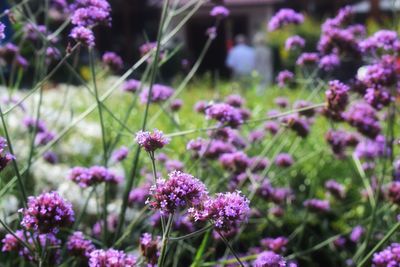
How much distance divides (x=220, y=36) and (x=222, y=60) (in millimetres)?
1166

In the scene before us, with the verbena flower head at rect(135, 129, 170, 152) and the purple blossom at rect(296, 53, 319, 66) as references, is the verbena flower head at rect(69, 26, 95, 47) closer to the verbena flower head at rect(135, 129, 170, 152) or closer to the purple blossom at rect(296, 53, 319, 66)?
the verbena flower head at rect(135, 129, 170, 152)

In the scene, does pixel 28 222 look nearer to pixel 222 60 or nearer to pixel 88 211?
pixel 88 211

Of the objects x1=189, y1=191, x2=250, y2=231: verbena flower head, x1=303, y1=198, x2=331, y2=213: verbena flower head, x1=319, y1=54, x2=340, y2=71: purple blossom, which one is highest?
x1=189, y1=191, x2=250, y2=231: verbena flower head

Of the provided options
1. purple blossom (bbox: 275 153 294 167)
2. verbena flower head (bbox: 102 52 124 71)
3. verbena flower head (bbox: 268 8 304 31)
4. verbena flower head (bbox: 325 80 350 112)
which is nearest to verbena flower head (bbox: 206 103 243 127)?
verbena flower head (bbox: 325 80 350 112)

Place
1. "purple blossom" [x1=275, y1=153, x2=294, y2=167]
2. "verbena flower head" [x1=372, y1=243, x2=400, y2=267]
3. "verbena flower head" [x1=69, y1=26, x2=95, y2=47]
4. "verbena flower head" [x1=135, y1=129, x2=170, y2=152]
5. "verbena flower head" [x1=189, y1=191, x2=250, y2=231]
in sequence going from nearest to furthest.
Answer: "verbena flower head" [x1=189, y1=191, x2=250, y2=231], "verbena flower head" [x1=135, y1=129, x2=170, y2=152], "verbena flower head" [x1=372, y1=243, x2=400, y2=267], "verbena flower head" [x1=69, y1=26, x2=95, y2=47], "purple blossom" [x1=275, y1=153, x2=294, y2=167]

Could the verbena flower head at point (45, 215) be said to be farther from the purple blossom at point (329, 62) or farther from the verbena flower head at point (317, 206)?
the verbena flower head at point (317, 206)

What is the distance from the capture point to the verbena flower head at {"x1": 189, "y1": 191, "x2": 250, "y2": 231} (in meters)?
1.45

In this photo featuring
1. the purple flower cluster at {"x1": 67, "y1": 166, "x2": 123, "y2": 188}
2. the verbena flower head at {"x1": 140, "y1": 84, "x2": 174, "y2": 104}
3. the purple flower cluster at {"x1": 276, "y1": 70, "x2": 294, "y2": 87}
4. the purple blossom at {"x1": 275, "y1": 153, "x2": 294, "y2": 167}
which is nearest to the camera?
the purple flower cluster at {"x1": 67, "y1": 166, "x2": 123, "y2": 188}

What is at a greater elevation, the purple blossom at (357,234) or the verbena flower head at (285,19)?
the verbena flower head at (285,19)

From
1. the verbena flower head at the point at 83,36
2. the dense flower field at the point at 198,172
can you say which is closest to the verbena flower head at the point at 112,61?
the dense flower field at the point at 198,172

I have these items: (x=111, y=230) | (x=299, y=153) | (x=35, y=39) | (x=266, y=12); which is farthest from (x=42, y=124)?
(x=266, y=12)

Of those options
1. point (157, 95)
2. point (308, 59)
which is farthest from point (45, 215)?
point (308, 59)

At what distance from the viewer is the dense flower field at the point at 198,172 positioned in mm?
1678

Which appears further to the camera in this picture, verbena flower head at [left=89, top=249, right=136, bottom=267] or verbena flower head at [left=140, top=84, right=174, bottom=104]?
verbena flower head at [left=140, top=84, right=174, bottom=104]
